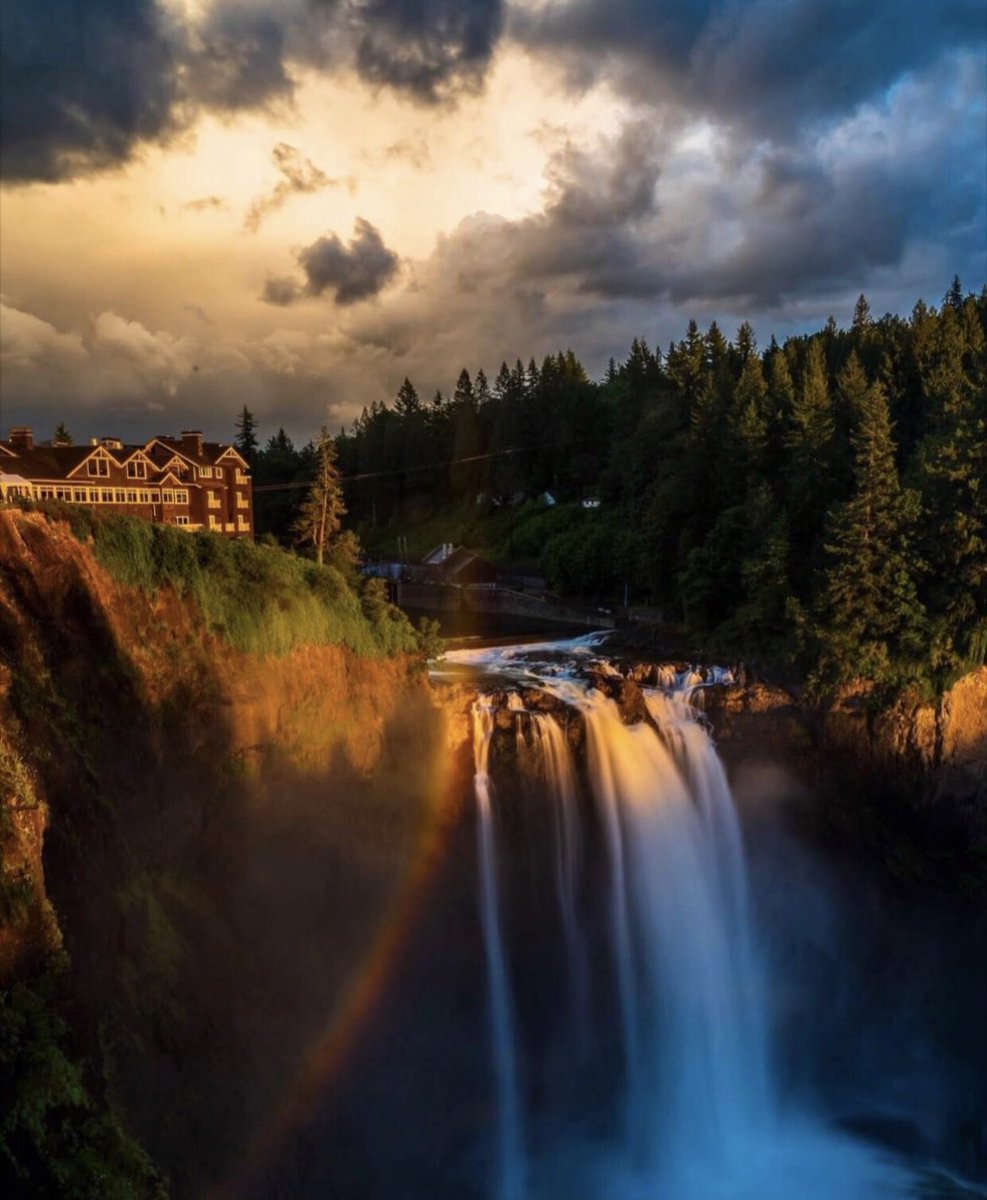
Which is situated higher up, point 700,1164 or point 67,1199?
point 67,1199

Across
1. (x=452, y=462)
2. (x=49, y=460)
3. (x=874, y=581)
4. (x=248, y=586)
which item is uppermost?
(x=452, y=462)

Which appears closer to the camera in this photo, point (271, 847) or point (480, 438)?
point (271, 847)

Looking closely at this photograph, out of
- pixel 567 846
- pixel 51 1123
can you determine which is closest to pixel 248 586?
pixel 567 846

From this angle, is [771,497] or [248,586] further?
[771,497]

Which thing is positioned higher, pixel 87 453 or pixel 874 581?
pixel 87 453

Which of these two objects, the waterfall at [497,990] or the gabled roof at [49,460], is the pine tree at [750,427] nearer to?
the waterfall at [497,990]

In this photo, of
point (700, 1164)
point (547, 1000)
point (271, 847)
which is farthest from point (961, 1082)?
point (271, 847)

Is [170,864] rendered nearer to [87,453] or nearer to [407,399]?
[87,453]

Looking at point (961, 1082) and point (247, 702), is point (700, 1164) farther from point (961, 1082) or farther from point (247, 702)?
point (247, 702)
